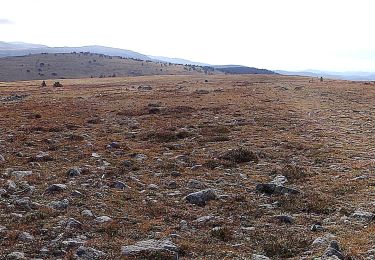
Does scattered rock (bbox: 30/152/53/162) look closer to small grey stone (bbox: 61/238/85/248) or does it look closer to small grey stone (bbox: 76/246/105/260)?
small grey stone (bbox: 61/238/85/248)

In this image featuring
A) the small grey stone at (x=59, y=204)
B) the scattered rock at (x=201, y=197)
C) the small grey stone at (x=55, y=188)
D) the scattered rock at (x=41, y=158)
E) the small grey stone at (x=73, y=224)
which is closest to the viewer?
the small grey stone at (x=73, y=224)

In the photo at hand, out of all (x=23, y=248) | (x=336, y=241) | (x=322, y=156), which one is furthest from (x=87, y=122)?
(x=336, y=241)

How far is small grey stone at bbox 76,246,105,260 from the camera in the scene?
8695 mm

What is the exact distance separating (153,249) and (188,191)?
184 inches

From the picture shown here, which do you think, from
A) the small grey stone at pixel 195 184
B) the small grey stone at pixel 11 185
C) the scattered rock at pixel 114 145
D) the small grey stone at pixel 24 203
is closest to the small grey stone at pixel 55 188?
the small grey stone at pixel 24 203

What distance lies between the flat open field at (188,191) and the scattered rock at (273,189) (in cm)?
4

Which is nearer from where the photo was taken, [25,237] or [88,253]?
[88,253]

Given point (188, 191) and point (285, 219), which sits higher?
point (285, 219)

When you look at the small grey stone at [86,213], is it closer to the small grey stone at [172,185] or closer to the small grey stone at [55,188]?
the small grey stone at [55,188]

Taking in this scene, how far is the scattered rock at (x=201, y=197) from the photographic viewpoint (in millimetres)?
12633

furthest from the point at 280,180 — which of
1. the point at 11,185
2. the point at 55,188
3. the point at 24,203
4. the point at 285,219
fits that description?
the point at 11,185

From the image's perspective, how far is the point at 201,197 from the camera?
12.8 metres

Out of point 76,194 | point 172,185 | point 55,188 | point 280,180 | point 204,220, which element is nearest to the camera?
point 204,220

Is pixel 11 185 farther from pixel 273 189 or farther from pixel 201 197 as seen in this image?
pixel 273 189
